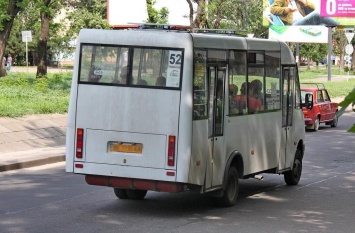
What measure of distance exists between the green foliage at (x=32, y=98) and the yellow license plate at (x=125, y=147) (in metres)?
12.6

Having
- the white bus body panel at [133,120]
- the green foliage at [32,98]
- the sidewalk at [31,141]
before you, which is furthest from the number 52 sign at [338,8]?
Answer: the white bus body panel at [133,120]

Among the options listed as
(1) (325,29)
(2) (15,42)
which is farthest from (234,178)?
(2) (15,42)

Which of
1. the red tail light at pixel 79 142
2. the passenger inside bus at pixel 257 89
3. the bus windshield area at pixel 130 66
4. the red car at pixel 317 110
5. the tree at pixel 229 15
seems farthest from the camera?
the tree at pixel 229 15

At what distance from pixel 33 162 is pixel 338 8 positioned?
52.9 metres

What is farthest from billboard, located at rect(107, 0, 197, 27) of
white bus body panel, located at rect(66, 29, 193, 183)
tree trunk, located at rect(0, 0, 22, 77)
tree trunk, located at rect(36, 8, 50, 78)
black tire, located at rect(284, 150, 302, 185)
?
white bus body panel, located at rect(66, 29, 193, 183)

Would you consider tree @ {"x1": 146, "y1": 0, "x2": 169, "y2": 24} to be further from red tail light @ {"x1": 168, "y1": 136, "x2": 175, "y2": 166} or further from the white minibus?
red tail light @ {"x1": 168, "y1": 136, "x2": 175, "y2": 166}

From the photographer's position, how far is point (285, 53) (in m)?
17.0

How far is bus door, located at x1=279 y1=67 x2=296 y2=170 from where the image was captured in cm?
1689

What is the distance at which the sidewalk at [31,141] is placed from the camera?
20719 millimetres

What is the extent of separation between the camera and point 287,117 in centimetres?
1705

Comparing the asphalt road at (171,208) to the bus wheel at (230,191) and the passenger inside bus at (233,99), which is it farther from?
the passenger inside bus at (233,99)

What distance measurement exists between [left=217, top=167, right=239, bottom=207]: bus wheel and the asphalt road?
11cm

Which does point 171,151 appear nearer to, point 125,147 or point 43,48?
point 125,147

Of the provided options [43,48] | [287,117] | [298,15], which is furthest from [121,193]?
[298,15]
